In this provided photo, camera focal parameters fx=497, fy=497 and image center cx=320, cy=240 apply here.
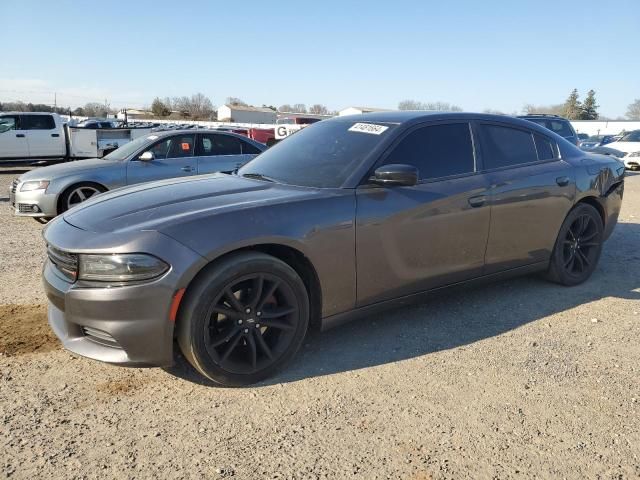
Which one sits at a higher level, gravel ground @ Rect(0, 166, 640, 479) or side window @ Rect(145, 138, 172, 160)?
side window @ Rect(145, 138, 172, 160)

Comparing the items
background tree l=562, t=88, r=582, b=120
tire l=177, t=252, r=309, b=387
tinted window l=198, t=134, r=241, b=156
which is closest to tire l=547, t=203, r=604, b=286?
tire l=177, t=252, r=309, b=387

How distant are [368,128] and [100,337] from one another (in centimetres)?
232

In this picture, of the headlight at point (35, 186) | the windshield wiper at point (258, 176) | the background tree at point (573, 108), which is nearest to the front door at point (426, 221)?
the windshield wiper at point (258, 176)

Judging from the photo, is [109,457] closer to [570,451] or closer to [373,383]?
[373,383]

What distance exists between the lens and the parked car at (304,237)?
2.60 metres

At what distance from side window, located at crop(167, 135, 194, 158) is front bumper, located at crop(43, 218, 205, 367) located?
5.53 meters

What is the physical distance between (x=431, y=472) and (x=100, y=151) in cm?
1647

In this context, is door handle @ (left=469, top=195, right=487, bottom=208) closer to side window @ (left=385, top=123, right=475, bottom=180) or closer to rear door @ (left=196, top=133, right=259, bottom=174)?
side window @ (left=385, top=123, right=475, bottom=180)

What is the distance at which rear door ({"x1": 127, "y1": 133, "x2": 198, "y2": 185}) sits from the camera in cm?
757

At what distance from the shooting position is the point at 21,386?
2811 millimetres

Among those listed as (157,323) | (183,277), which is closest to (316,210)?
(183,277)

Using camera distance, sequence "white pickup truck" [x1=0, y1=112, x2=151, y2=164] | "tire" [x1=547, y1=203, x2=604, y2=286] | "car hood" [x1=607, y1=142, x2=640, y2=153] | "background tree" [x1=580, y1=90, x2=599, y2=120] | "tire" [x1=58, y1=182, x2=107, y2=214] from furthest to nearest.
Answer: "background tree" [x1=580, y1=90, x2=599, y2=120]
"car hood" [x1=607, y1=142, x2=640, y2=153]
"white pickup truck" [x1=0, y1=112, x2=151, y2=164]
"tire" [x1=58, y1=182, x2=107, y2=214]
"tire" [x1=547, y1=203, x2=604, y2=286]

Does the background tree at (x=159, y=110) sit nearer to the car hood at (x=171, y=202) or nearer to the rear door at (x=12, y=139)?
the rear door at (x=12, y=139)

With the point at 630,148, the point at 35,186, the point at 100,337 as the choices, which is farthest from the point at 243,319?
the point at 630,148
